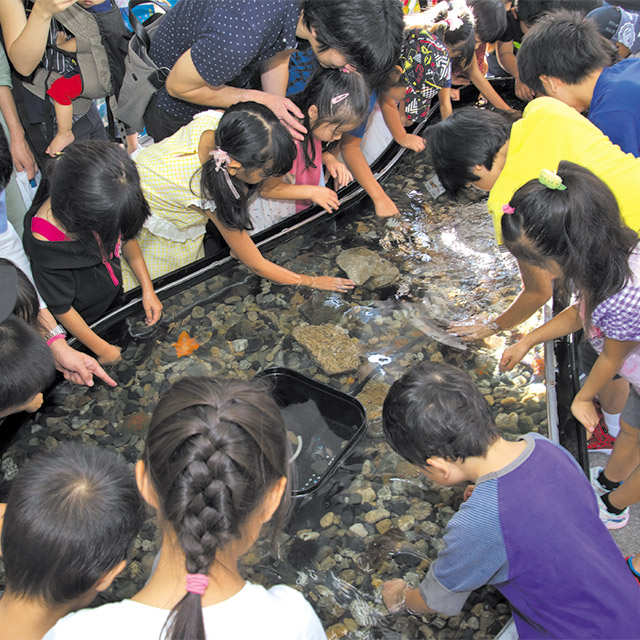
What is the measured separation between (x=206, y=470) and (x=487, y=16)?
3094 mm

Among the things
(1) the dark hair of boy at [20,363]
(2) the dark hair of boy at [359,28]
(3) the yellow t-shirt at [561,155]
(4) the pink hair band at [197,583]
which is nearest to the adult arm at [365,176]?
(2) the dark hair of boy at [359,28]

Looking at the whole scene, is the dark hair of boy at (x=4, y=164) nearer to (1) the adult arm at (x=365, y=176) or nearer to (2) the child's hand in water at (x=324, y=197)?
(2) the child's hand in water at (x=324, y=197)

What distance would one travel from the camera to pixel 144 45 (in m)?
2.21

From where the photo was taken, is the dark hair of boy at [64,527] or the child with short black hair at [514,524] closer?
the dark hair of boy at [64,527]

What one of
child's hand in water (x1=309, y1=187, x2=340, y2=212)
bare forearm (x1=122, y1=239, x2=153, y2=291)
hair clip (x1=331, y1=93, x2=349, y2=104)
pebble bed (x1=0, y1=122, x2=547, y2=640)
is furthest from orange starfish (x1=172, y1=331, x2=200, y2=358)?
hair clip (x1=331, y1=93, x2=349, y2=104)

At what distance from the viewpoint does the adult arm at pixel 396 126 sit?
288 cm

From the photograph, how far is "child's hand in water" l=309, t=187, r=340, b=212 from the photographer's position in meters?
2.49

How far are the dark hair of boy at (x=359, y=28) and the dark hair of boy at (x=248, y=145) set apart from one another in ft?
1.11

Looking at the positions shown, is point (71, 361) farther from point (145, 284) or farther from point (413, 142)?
point (413, 142)

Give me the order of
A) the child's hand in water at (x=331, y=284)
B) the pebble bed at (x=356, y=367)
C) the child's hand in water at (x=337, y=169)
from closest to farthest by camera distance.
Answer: the pebble bed at (x=356, y=367)
the child's hand in water at (x=331, y=284)
the child's hand in water at (x=337, y=169)

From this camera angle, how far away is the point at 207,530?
0.96 metres

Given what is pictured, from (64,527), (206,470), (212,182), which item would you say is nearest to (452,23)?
(212,182)

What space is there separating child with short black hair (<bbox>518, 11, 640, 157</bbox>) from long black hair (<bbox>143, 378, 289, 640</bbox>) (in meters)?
1.68

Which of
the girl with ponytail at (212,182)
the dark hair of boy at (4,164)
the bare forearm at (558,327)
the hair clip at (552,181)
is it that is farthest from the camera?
the girl with ponytail at (212,182)
